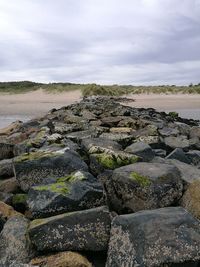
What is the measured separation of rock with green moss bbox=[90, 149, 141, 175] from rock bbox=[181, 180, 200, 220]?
1255mm

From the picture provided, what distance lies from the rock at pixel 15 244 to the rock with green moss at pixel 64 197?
0.80ft

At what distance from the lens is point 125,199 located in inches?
215

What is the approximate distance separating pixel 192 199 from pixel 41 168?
2.07 metres

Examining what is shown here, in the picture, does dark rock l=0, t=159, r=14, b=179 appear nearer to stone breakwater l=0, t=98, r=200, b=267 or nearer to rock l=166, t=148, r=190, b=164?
stone breakwater l=0, t=98, r=200, b=267

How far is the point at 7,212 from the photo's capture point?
5.74 meters

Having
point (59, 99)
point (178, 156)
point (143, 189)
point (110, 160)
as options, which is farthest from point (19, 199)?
point (59, 99)

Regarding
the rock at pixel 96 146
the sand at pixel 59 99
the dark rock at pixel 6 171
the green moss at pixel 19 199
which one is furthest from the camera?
the sand at pixel 59 99

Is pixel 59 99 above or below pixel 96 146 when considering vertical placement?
below

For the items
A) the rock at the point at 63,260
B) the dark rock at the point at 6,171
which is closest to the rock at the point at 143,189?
the rock at the point at 63,260

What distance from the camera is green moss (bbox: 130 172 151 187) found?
17.6 feet

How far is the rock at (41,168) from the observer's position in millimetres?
6293

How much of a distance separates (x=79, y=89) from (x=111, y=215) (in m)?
44.3

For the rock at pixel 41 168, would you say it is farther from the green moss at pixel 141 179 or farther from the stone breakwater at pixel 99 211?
the green moss at pixel 141 179

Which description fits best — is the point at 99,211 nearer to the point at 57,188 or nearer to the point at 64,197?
the point at 64,197
